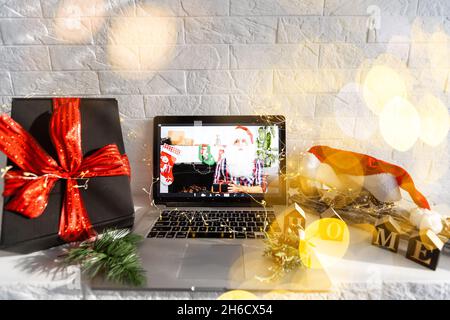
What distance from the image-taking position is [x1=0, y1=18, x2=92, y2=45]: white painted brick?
0.94 metres

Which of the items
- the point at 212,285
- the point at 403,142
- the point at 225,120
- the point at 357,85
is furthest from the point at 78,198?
the point at 403,142

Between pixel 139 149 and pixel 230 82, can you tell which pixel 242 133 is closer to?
pixel 230 82

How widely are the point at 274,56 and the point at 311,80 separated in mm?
155

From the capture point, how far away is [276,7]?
0.93m

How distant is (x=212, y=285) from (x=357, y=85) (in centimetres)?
83

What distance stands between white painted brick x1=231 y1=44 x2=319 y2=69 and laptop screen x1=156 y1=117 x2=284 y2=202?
0.21 m

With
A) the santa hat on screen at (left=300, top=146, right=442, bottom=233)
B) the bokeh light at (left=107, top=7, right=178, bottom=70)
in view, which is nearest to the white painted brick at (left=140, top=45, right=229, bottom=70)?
the bokeh light at (left=107, top=7, right=178, bottom=70)

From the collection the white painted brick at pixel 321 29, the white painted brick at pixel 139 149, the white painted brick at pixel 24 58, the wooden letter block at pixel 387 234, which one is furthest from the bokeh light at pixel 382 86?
the white painted brick at pixel 24 58

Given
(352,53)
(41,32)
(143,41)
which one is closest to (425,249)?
(352,53)

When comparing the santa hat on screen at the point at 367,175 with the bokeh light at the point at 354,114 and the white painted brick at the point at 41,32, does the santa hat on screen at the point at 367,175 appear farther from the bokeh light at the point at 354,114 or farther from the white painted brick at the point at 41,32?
the white painted brick at the point at 41,32

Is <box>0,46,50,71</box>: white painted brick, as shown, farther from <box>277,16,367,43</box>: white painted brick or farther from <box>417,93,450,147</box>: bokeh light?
<box>417,93,450,147</box>: bokeh light

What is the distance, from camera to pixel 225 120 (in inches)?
38.0

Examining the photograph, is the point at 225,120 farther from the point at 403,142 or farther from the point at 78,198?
the point at 403,142
